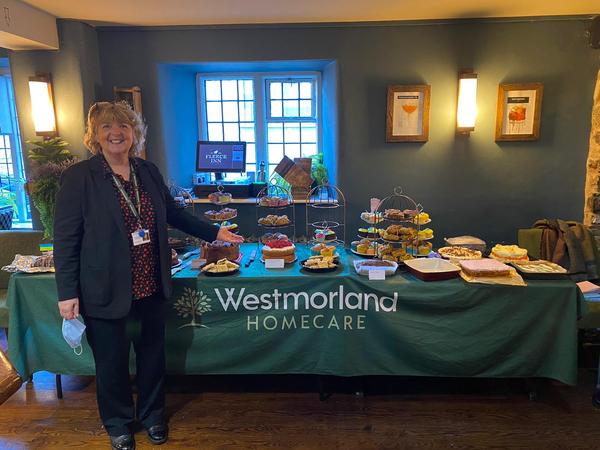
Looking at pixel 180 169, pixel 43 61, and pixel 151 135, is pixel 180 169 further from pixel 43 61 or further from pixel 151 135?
pixel 43 61

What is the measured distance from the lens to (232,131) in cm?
444

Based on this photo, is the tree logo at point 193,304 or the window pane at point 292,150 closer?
the tree logo at point 193,304

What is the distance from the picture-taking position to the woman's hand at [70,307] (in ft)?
6.49

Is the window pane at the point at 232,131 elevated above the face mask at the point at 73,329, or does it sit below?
above

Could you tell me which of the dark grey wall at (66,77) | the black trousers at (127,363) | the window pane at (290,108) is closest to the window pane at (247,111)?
the window pane at (290,108)

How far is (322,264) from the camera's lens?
2574 mm

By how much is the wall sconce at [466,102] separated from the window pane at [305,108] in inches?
54.0

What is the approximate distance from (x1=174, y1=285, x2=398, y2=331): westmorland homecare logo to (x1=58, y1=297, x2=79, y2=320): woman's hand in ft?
1.92

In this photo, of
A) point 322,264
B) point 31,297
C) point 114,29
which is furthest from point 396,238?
point 114,29

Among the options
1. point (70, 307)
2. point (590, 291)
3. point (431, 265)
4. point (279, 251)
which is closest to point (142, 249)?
point (70, 307)

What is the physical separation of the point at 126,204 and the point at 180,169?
219 centimetres

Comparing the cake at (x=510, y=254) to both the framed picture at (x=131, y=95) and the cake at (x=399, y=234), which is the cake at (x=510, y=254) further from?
the framed picture at (x=131, y=95)

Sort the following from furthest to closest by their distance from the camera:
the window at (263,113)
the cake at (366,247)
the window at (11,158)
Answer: the window at (11,158) < the window at (263,113) < the cake at (366,247)

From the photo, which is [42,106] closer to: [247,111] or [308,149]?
[247,111]
